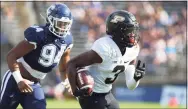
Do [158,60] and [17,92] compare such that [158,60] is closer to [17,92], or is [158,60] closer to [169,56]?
[169,56]

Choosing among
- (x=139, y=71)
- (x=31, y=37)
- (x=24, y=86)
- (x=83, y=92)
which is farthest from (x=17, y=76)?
(x=139, y=71)

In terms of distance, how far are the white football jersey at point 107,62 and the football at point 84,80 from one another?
0.40ft

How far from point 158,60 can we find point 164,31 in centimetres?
95

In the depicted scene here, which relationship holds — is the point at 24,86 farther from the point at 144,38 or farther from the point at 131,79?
the point at 144,38

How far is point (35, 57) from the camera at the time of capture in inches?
A: 222

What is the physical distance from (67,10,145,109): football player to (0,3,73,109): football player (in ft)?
1.86

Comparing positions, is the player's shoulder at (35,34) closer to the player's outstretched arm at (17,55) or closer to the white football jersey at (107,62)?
the player's outstretched arm at (17,55)

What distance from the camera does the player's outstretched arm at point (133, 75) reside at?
5.07m

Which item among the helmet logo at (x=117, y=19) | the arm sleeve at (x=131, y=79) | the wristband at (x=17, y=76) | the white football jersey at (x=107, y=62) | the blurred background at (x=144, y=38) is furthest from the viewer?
the blurred background at (x=144, y=38)

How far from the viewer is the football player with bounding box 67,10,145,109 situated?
5.03 metres

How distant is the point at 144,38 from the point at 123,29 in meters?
8.62

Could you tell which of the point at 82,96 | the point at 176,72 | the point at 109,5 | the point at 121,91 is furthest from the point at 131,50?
the point at 109,5

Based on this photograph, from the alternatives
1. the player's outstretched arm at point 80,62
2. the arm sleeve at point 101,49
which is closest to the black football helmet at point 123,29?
the arm sleeve at point 101,49

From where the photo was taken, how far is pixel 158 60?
13414 millimetres
